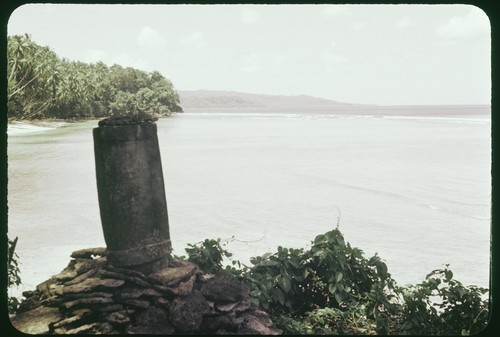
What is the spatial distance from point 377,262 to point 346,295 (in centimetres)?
38

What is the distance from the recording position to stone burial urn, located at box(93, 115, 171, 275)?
10.6 feet

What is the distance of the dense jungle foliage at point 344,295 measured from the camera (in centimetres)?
364

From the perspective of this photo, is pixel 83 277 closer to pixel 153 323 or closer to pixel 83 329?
pixel 83 329

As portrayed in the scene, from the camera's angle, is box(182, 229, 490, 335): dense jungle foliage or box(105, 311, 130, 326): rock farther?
box(182, 229, 490, 335): dense jungle foliage

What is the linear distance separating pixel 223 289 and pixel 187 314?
1.09 feet

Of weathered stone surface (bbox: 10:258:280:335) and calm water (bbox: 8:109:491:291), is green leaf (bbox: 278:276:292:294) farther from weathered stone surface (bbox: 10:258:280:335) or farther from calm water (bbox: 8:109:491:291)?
calm water (bbox: 8:109:491:291)

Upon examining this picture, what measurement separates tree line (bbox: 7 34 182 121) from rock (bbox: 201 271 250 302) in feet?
5.35

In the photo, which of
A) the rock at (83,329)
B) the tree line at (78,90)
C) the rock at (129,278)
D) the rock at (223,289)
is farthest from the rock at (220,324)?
the tree line at (78,90)

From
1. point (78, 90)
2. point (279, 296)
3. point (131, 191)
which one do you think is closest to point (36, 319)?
point (131, 191)

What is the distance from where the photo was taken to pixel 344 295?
155 inches

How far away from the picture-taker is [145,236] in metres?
3.37

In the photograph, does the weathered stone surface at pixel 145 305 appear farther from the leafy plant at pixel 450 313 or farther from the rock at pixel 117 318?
the leafy plant at pixel 450 313

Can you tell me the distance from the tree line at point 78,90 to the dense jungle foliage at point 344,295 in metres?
1.79

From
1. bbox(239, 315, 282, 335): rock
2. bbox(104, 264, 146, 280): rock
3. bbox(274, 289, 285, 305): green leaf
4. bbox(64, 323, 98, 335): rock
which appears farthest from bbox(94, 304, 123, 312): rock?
bbox(274, 289, 285, 305): green leaf
